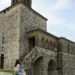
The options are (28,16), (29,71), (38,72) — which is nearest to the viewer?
(29,71)

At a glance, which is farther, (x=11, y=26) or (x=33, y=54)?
(x=11, y=26)

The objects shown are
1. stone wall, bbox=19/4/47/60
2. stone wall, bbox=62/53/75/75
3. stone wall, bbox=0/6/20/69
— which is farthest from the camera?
stone wall, bbox=62/53/75/75

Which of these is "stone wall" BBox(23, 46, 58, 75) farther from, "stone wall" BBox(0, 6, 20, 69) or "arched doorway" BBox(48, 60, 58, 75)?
"stone wall" BBox(0, 6, 20, 69)

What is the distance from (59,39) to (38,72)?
6673 mm

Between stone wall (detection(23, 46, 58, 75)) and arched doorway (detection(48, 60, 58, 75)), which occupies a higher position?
stone wall (detection(23, 46, 58, 75))

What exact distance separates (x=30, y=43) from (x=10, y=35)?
3.00 metres

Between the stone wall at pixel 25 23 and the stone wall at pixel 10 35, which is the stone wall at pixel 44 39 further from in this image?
the stone wall at pixel 10 35

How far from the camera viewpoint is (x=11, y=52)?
16.7 m

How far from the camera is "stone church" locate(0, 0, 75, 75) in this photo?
15.9 m

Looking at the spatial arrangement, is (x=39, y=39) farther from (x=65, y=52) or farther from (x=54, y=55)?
(x=65, y=52)

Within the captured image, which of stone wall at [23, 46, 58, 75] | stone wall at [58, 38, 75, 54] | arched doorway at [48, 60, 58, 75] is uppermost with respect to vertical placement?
stone wall at [58, 38, 75, 54]

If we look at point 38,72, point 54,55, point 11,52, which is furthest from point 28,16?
point 38,72

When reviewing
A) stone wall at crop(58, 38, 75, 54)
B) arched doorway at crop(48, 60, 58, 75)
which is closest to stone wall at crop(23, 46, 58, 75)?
arched doorway at crop(48, 60, 58, 75)

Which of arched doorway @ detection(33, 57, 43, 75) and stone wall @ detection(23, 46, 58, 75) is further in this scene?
arched doorway @ detection(33, 57, 43, 75)
